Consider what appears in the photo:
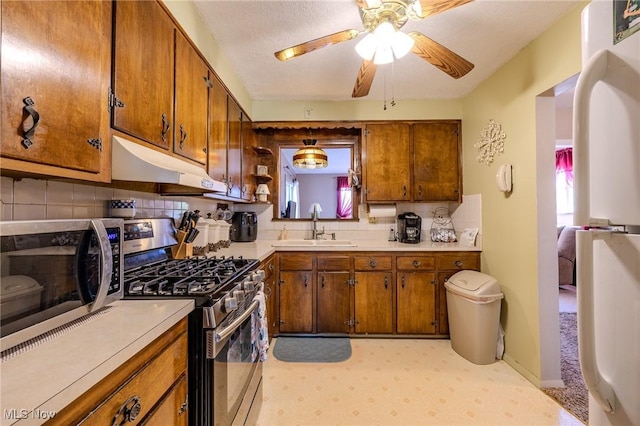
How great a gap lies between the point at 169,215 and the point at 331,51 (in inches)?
66.9

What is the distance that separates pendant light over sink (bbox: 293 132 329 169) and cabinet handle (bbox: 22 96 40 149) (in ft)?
7.69

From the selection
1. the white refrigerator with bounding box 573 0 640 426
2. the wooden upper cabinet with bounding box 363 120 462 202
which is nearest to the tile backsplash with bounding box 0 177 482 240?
the wooden upper cabinet with bounding box 363 120 462 202

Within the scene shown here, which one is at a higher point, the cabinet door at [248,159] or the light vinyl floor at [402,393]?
the cabinet door at [248,159]

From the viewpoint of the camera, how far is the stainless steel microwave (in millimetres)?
645

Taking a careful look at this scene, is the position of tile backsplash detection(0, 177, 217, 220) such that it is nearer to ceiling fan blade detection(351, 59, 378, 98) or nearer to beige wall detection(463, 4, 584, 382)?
ceiling fan blade detection(351, 59, 378, 98)

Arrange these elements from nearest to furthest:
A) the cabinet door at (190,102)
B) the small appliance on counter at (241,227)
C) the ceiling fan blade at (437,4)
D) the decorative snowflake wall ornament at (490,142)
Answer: the ceiling fan blade at (437,4) → the cabinet door at (190,102) → the decorative snowflake wall ornament at (490,142) → the small appliance on counter at (241,227)

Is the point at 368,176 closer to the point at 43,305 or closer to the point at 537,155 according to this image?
the point at 537,155

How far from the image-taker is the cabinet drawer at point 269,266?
218 cm

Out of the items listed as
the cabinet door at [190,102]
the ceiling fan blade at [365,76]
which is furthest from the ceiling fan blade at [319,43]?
the cabinet door at [190,102]

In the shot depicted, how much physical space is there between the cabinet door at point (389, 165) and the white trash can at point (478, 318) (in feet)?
3.57

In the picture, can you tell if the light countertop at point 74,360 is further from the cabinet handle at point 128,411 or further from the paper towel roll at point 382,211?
the paper towel roll at point 382,211

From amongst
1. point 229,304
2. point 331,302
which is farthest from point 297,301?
point 229,304

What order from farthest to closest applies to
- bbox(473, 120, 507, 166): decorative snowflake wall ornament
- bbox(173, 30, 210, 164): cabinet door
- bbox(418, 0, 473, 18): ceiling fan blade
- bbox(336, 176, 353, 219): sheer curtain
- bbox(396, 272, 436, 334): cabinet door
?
bbox(336, 176, 353, 219): sheer curtain < bbox(396, 272, 436, 334): cabinet door < bbox(473, 120, 507, 166): decorative snowflake wall ornament < bbox(173, 30, 210, 164): cabinet door < bbox(418, 0, 473, 18): ceiling fan blade

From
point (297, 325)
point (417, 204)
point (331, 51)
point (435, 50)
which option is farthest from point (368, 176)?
point (297, 325)
